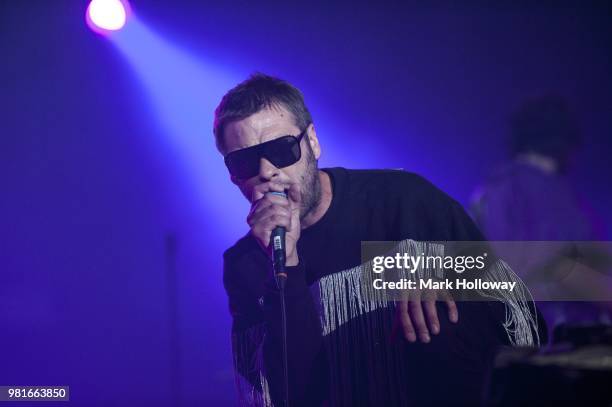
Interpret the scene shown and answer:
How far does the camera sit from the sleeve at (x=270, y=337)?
7.38 feet

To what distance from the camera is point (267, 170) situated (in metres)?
2.39

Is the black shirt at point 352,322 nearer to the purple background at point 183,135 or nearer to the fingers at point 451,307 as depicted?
the fingers at point 451,307

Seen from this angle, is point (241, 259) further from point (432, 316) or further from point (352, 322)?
point (432, 316)

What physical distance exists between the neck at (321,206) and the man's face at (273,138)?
0.02 m

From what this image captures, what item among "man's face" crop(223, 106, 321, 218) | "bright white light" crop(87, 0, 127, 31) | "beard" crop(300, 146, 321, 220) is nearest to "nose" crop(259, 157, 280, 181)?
"man's face" crop(223, 106, 321, 218)

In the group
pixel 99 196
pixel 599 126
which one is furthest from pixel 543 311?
pixel 99 196

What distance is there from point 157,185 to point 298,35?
3.44ft

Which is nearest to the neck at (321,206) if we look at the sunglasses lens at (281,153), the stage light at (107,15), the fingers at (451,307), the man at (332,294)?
the man at (332,294)

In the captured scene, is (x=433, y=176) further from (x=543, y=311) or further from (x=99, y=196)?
(x=99, y=196)

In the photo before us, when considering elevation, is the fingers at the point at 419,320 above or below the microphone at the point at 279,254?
below

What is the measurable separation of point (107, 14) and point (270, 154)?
128cm

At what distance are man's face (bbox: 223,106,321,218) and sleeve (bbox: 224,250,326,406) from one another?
0.36 meters

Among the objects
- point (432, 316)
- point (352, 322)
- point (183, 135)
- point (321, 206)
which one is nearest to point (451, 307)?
point (432, 316)

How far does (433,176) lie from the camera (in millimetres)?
2584
